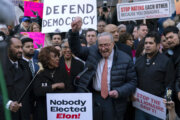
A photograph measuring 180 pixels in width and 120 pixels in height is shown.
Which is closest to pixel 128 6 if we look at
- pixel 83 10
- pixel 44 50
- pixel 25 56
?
pixel 83 10

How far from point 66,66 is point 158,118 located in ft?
5.22

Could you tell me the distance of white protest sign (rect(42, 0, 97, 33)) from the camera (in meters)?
6.29

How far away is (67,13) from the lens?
6348 mm

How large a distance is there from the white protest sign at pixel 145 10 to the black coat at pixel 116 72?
12.4ft

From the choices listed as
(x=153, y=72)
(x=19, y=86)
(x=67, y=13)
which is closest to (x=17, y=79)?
(x=19, y=86)

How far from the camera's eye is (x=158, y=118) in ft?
14.1

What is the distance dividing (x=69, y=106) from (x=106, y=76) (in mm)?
631

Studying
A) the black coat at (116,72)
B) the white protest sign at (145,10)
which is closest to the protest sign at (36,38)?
the white protest sign at (145,10)

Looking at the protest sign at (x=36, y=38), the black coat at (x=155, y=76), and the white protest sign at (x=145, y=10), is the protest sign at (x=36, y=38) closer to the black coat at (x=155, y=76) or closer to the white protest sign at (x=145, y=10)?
the white protest sign at (x=145, y=10)

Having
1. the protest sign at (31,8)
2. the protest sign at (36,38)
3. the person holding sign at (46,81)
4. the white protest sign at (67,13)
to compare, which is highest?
the protest sign at (31,8)

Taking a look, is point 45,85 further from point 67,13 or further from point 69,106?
point 67,13

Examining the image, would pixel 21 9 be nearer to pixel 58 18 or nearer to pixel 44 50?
pixel 58 18

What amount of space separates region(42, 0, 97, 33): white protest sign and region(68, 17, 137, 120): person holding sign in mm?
2222

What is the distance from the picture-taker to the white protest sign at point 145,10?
24.6 feet
